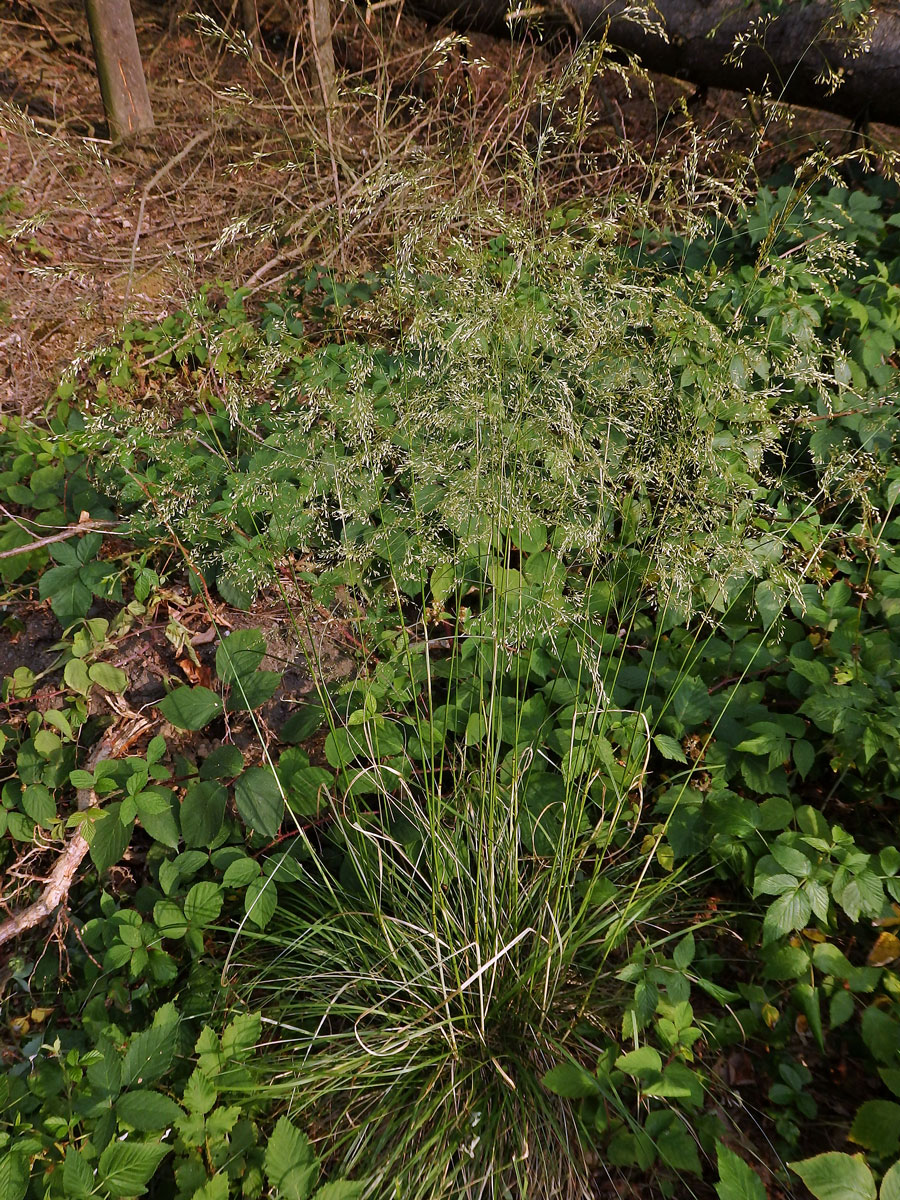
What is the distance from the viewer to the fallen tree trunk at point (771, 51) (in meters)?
2.99

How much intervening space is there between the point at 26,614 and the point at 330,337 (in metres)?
1.69

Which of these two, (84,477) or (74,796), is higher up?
(84,477)

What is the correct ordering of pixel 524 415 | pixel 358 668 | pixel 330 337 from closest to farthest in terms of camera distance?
pixel 524 415 → pixel 358 668 → pixel 330 337

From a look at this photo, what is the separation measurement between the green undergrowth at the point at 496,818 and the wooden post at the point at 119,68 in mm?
2712

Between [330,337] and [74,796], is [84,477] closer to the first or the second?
[74,796]

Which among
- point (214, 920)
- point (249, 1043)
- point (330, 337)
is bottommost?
point (214, 920)

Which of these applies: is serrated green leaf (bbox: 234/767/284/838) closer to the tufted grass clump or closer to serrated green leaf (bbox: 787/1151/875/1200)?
the tufted grass clump

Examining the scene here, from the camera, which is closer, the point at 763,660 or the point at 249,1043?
the point at 249,1043

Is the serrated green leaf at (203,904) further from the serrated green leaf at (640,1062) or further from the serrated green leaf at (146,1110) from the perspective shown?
the serrated green leaf at (640,1062)

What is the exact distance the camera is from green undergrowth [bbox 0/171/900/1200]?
138 cm

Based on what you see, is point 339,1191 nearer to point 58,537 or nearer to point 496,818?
point 496,818

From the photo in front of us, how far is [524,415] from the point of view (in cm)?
189

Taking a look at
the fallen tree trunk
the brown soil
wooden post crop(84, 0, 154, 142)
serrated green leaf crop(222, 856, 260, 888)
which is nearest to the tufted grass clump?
serrated green leaf crop(222, 856, 260, 888)

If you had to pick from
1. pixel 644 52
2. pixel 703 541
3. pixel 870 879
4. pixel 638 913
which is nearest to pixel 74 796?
pixel 638 913
